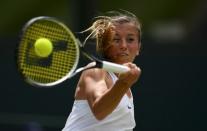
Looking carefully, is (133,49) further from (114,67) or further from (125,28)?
(114,67)

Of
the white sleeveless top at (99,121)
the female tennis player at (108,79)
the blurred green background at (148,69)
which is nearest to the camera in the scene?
the female tennis player at (108,79)

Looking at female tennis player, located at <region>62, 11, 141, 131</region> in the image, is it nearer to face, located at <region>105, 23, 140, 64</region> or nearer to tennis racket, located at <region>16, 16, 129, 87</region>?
face, located at <region>105, 23, 140, 64</region>

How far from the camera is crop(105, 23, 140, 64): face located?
465 centimetres

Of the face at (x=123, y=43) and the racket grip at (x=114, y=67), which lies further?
the face at (x=123, y=43)

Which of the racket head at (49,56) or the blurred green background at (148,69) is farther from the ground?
the racket head at (49,56)

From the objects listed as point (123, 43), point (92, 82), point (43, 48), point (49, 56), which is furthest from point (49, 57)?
point (123, 43)

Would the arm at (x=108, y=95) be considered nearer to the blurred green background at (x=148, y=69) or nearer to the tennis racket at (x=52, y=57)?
the tennis racket at (x=52, y=57)

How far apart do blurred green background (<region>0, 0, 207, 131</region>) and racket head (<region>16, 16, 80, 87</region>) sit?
13.5 ft

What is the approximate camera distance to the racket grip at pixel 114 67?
430 centimetres

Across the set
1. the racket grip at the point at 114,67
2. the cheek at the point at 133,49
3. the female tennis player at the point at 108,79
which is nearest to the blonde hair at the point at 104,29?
the female tennis player at the point at 108,79

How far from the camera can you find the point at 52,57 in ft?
15.0

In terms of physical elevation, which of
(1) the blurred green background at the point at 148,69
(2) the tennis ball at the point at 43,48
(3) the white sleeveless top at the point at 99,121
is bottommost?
(1) the blurred green background at the point at 148,69

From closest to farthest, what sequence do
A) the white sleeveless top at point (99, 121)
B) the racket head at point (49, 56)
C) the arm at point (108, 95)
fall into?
the arm at point (108, 95) → the racket head at point (49, 56) → the white sleeveless top at point (99, 121)

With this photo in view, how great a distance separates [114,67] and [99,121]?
0.44 m
